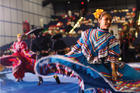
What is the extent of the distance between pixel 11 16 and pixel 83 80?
1103 mm

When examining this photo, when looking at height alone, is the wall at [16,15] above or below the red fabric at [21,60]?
above

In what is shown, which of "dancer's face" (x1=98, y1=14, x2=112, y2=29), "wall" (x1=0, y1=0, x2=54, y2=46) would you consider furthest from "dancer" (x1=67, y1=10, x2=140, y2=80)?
"wall" (x1=0, y1=0, x2=54, y2=46)

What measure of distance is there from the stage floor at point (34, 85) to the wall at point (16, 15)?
1.57 feet

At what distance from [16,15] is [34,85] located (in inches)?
31.6

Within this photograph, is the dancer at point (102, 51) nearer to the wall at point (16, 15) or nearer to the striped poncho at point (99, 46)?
the striped poncho at point (99, 46)

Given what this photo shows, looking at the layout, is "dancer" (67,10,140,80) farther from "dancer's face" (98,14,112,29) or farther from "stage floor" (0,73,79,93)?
"stage floor" (0,73,79,93)

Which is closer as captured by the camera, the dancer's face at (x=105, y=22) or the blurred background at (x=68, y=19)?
the dancer's face at (x=105, y=22)

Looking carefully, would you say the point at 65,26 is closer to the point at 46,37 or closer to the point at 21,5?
the point at 46,37

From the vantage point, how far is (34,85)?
1935 millimetres

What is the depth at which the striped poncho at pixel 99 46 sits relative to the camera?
1.30 m

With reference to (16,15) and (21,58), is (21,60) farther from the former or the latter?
(16,15)

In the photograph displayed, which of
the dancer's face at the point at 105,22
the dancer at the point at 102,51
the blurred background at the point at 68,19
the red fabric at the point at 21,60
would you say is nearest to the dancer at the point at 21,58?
the red fabric at the point at 21,60

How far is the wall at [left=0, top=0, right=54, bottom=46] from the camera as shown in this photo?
1.82m

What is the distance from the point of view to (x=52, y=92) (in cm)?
181
